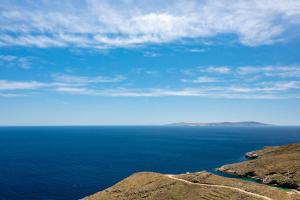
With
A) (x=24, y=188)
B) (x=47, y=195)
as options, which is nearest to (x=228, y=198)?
(x=47, y=195)

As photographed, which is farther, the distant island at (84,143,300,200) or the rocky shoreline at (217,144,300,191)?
the rocky shoreline at (217,144,300,191)

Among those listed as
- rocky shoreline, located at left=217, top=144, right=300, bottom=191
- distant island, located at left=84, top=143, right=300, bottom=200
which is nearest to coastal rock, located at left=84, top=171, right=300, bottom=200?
distant island, located at left=84, top=143, right=300, bottom=200

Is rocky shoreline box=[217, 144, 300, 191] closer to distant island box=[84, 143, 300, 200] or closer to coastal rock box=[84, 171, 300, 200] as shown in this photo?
distant island box=[84, 143, 300, 200]

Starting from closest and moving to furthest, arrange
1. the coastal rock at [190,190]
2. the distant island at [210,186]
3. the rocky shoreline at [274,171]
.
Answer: the coastal rock at [190,190], the distant island at [210,186], the rocky shoreline at [274,171]

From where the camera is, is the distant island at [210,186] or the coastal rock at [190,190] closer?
the coastal rock at [190,190]

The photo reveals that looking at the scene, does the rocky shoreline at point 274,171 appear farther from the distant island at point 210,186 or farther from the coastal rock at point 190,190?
the coastal rock at point 190,190

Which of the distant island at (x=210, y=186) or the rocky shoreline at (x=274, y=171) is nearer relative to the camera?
the distant island at (x=210, y=186)

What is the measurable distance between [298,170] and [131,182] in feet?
221

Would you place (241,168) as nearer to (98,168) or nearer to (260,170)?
(260,170)

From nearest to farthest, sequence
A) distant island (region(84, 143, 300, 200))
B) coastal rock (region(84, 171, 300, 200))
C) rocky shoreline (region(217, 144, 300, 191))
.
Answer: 1. coastal rock (region(84, 171, 300, 200))
2. distant island (region(84, 143, 300, 200))
3. rocky shoreline (region(217, 144, 300, 191))

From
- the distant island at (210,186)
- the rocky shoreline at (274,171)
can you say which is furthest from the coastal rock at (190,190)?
the rocky shoreline at (274,171)

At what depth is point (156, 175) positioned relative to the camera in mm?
106062

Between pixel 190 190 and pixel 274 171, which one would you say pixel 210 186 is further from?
pixel 274 171

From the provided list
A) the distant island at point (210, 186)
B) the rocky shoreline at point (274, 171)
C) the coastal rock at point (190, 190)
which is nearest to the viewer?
the coastal rock at point (190, 190)
